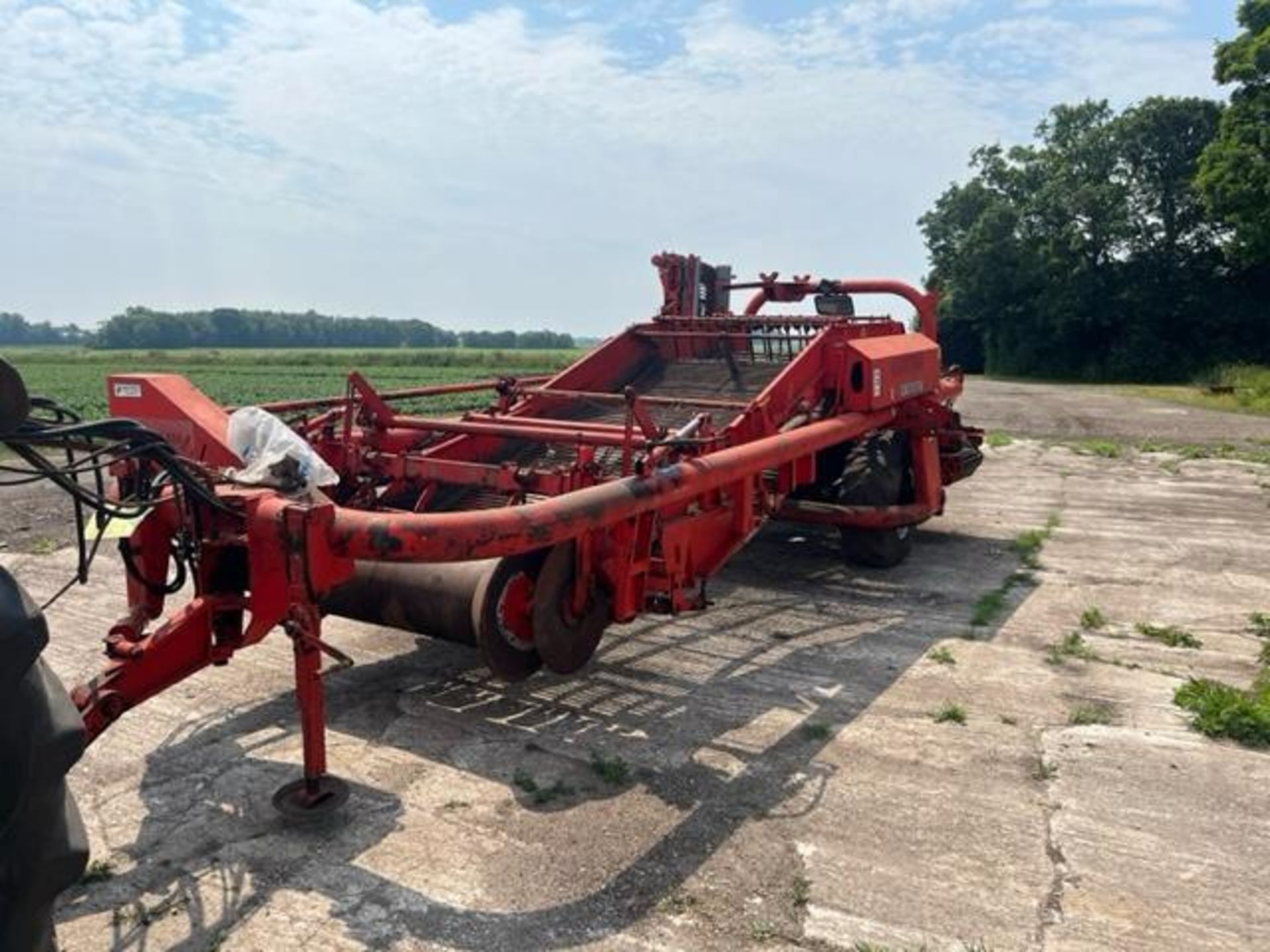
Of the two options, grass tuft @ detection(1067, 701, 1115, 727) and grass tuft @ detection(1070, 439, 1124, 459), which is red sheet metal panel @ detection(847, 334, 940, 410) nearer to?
grass tuft @ detection(1067, 701, 1115, 727)

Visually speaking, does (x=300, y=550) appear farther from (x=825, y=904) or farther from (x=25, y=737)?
(x=825, y=904)

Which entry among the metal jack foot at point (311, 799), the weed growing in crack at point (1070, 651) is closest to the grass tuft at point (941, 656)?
the weed growing in crack at point (1070, 651)

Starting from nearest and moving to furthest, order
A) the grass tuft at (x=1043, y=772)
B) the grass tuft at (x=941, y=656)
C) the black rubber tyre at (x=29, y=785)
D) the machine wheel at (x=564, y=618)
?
1. the black rubber tyre at (x=29, y=785)
2. the grass tuft at (x=1043, y=772)
3. the machine wheel at (x=564, y=618)
4. the grass tuft at (x=941, y=656)

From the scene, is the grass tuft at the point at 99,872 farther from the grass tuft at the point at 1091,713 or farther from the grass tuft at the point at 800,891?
the grass tuft at the point at 1091,713

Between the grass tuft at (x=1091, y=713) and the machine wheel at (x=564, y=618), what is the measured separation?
79.7 inches

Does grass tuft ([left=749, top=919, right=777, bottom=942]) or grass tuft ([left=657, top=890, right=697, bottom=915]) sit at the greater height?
grass tuft ([left=657, top=890, right=697, bottom=915])

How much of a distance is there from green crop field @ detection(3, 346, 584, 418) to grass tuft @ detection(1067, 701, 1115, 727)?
2033 cm

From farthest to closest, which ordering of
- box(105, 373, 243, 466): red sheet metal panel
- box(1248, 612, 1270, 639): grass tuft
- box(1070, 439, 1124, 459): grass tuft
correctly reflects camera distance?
box(1070, 439, 1124, 459): grass tuft
box(1248, 612, 1270, 639): grass tuft
box(105, 373, 243, 466): red sheet metal panel

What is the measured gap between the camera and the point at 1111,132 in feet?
131

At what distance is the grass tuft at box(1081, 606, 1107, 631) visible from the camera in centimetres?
580

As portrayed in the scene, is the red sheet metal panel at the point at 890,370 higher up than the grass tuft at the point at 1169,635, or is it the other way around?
the red sheet metal panel at the point at 890,370

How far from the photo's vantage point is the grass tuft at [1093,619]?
580cm

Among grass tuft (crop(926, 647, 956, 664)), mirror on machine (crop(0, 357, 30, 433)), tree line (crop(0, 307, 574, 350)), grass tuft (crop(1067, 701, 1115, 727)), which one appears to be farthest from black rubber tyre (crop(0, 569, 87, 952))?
tree line (crop(0, 307, 574, 350))

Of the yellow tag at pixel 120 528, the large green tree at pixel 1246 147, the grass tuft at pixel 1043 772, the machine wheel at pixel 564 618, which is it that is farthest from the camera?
the large green tree at pixel 1246 147
